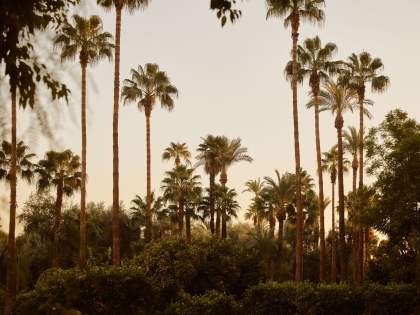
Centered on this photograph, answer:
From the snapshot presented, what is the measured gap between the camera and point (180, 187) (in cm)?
5328

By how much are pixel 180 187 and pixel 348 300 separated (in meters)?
34.7

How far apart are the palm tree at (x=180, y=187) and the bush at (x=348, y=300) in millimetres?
32496

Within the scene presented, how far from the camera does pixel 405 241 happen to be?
26.4 metres

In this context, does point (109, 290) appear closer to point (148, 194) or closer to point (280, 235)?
point (148, 194)

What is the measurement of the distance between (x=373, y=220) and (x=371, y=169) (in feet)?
8.97

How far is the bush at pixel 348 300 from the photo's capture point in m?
19.3

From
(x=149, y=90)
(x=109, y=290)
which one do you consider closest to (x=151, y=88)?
(x=149, y=90)

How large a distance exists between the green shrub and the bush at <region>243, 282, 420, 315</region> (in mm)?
1950

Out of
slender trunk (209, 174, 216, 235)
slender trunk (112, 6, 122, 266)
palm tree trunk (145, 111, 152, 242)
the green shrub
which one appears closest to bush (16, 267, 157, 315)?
the green shrub

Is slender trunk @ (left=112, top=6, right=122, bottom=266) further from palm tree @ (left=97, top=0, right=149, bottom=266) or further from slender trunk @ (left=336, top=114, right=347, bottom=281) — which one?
slender trunk @ (left=336, top=114, right=347, bottom=281)

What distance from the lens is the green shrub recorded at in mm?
20297

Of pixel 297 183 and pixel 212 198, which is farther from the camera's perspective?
pixel 212 198

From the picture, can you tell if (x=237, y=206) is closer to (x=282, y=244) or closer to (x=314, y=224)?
(x=282, y=244)

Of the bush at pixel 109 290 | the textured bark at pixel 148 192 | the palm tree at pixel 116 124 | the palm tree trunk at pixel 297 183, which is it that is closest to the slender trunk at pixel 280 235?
the textured bark at pixel 148 192
